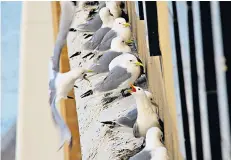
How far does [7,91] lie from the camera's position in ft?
5.96

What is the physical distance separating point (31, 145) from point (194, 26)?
0.72 metres

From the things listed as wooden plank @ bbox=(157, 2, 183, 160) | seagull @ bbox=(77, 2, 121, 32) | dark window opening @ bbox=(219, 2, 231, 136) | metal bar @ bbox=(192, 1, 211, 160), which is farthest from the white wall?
dark window opening @ bbox=(219, 2, 231, 136)

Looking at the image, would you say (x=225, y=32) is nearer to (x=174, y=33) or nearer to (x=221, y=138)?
(x=221, y=138)

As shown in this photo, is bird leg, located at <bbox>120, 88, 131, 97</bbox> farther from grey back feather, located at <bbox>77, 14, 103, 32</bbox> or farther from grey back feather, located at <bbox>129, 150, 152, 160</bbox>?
grey back feather, located at <bbox>77, 14, 103, 32</bbox>

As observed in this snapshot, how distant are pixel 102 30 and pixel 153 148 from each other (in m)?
0.57

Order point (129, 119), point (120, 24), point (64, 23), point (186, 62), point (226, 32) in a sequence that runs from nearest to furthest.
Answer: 1. point (226, 32)
2. point (186, 62)
3. point (129, 119)
4. point (120, 24)
5. point (64, 23)

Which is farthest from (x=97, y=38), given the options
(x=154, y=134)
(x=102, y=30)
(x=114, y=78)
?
(x=154, y=134)

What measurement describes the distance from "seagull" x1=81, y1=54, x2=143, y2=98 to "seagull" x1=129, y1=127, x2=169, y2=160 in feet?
0.67

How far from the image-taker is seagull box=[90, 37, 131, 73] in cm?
132

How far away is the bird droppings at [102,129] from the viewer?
3.46 feet

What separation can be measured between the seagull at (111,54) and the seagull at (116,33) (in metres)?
0.04

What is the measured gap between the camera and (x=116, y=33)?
1.40m

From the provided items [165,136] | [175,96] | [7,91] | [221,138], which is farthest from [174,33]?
[7,91]

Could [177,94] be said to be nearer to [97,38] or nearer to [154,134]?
[154,134]
